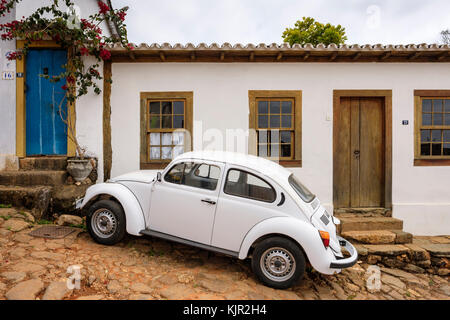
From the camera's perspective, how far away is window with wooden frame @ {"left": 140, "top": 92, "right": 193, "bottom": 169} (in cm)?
580

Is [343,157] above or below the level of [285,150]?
below

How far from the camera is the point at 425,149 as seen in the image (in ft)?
19.4

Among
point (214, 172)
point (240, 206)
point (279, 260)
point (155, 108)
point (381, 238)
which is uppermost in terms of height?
point (155, 108)

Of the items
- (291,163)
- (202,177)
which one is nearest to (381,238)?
(291,163)

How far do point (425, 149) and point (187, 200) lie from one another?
5.90m

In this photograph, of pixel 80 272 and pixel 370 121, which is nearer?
pixel 80 272

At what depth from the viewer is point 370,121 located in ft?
19.4

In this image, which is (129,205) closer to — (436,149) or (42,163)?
(42,163)

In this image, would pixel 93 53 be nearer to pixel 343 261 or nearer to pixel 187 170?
pixel 187 170

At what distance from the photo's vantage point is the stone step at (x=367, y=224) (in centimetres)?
536

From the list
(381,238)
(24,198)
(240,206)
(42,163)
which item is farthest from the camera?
(42,163)

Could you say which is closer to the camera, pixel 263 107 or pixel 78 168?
pixel 78 168

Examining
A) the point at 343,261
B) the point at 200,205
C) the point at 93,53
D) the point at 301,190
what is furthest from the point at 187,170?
the point at 93,53
